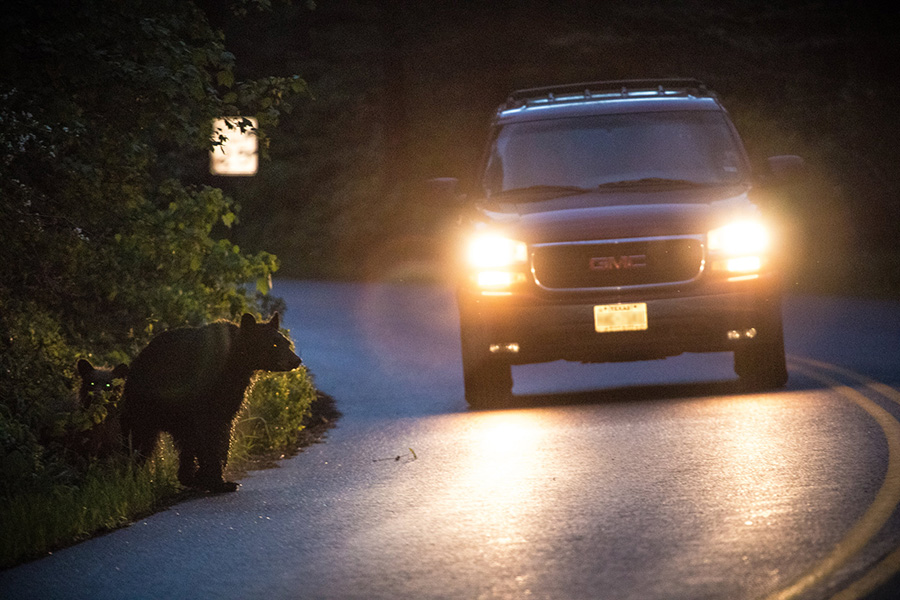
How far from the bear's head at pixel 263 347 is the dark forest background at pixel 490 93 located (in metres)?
18.6

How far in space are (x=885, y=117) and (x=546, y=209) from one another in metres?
17.9

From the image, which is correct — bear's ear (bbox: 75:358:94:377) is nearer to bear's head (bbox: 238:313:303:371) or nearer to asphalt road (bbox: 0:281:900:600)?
bear's head (bbox: 238:313:303:371)

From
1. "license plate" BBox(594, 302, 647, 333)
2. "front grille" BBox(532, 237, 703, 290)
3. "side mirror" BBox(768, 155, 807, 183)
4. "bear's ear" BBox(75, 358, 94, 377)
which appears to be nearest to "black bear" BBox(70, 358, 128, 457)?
"bear's ear" BBox(75, 358, 94, 377)

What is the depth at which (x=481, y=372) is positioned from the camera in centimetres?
1339

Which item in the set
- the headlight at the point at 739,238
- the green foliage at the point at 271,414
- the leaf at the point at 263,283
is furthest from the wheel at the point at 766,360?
the leaf at the point at 263,283

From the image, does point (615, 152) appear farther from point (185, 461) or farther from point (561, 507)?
point (561, 507)

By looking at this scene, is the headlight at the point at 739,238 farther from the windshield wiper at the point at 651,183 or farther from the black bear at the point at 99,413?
the black bear at the point at 99,413

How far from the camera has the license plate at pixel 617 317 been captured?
12.6 m

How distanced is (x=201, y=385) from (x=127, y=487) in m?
0.75

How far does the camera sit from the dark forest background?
28859 mm

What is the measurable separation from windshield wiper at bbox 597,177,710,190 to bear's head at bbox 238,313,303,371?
4.23m

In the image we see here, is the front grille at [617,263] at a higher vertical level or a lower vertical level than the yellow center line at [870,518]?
higher

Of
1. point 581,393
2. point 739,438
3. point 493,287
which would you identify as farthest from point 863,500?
point 581,393

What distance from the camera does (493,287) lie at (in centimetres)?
1288
